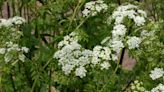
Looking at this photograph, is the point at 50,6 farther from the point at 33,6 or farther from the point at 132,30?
the point at 132,30

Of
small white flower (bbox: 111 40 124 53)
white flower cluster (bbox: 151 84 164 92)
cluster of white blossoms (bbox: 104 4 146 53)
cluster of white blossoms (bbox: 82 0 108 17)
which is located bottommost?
white flower cluster (bbox: 151 84 164 92)

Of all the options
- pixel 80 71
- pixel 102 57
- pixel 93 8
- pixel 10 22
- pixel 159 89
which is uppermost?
pixel 93 8

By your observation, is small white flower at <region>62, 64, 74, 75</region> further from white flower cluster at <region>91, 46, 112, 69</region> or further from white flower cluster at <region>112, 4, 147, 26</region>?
white flower cluster at <region>112, 4, 147, 26</region>

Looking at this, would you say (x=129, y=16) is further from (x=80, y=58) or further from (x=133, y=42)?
(x=80, y=58)

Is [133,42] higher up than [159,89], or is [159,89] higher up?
[133,42]

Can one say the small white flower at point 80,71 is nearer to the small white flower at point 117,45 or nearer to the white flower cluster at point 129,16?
the small white flower at point 117,45

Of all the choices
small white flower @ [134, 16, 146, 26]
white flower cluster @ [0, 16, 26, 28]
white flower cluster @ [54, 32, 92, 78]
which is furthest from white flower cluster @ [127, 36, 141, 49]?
white flower cluster @ [0, 16, 26, 28]

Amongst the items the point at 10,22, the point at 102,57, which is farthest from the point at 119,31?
the point at 10,22

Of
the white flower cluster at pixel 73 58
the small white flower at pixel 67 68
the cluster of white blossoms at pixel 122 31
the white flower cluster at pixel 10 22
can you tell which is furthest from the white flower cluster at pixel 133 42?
the white flower cluster at pixel 10 22
